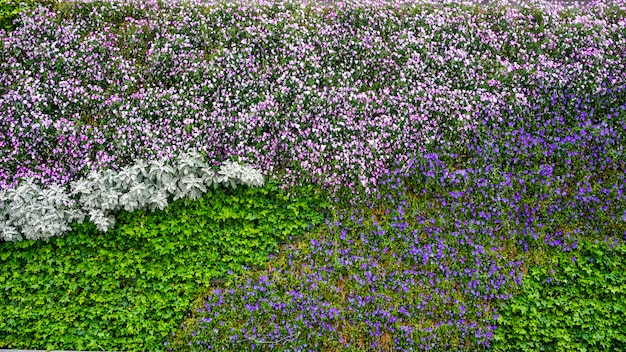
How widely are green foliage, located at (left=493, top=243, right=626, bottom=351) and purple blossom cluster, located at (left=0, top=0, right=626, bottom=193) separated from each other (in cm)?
233

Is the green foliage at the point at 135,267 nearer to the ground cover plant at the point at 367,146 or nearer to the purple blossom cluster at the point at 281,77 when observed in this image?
the ground cover plant at the point at 367,146

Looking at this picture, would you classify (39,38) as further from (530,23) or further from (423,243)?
(530,23)

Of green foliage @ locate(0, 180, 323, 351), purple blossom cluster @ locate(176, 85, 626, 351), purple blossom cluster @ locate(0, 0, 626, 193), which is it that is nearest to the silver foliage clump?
green foliage @ locate(0, 180, 323, 351)

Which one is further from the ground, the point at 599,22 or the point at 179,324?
the point at 599,22

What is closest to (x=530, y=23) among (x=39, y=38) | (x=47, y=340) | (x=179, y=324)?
(x=179, y=324)

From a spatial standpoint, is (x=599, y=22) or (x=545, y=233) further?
(x=599, y=22)

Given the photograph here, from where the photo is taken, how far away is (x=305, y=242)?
747 cm

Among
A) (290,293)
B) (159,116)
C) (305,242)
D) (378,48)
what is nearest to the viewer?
(290,293)

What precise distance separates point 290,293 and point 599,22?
6.74m

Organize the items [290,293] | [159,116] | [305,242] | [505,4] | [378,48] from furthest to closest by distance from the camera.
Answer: [505,4] → [378,48] → [159,116] → [305,242] → [290,293]

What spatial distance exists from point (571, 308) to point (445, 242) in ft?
5.30

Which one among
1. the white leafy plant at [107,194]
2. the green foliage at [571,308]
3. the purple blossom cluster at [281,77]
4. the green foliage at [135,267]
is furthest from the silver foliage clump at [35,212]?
the green foliage at [571,308]

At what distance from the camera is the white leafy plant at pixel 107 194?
726 centimetres

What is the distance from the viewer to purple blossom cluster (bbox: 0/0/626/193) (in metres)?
7.90
